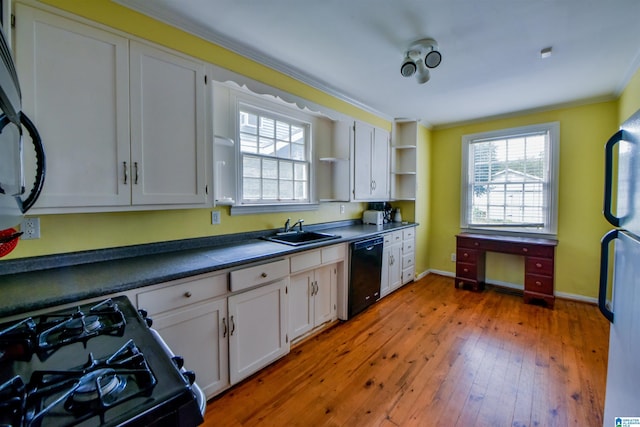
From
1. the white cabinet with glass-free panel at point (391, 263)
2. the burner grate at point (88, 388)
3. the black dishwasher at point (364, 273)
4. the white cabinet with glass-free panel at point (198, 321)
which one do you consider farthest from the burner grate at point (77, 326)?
the white cabinet with glass-free panel at point (391, 263)

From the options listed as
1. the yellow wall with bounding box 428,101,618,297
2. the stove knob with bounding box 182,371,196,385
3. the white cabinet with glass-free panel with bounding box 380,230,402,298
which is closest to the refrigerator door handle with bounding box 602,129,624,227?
the stove knob with bounding box 182,371,196,385

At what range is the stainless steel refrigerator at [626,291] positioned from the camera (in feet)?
3.01

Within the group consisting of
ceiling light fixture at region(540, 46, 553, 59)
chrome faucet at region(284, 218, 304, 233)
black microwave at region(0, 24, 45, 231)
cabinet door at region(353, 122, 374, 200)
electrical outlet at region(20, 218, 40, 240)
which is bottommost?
chrome faucet at region(284, 218, 304, 233)

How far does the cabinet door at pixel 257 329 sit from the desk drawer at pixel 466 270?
2863 millimetres

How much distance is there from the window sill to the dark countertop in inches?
11.7

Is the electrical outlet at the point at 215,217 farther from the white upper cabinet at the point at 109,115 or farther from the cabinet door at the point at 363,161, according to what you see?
the cabinet door at the point at 363,161

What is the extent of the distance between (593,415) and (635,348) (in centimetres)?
125

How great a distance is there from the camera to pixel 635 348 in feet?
2.97

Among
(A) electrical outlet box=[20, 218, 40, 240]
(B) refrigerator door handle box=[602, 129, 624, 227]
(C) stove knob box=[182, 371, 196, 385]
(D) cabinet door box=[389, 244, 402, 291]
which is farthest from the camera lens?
(D) cabinet door box=[389, 244, 402, 291]

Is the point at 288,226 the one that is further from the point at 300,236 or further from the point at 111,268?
the point at 111,268

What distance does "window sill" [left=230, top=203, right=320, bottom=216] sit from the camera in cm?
245

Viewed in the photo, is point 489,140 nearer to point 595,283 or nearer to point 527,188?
point 527,188

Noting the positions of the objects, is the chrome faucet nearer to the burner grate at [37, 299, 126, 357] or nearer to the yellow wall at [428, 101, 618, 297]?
the burner grate at [37, 299, 126, 357]

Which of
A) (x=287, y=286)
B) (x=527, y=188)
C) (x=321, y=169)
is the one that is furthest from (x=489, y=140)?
(x=287, y=286)
